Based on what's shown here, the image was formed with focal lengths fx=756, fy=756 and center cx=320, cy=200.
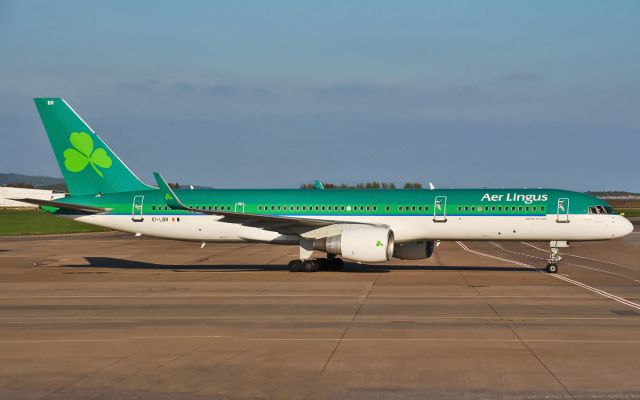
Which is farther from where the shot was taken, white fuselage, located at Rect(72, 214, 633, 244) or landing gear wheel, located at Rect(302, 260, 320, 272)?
landing gear wheel, located at Rect(302, 260, 320, 272)

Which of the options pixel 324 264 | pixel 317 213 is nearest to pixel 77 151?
pixel 317 213

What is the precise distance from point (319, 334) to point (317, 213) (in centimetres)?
1897

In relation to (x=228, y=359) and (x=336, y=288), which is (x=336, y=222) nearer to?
(x=336, y=288)

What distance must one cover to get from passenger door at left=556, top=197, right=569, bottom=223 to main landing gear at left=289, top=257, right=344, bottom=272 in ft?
34.8

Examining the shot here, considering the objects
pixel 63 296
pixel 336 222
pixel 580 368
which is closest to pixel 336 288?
pixel 336 222

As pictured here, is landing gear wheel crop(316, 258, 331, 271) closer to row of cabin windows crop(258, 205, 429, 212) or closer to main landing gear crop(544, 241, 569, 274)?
row of cabin windows crop(258, 205, 429, 212)

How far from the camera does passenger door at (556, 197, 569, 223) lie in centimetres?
3509

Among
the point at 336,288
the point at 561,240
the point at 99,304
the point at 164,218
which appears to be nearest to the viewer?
the point at 99,304

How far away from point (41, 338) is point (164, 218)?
66.4 feet

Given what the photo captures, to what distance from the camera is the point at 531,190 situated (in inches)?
1436

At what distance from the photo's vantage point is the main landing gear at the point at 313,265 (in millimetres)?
36344

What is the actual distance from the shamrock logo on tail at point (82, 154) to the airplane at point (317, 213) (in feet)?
0.17

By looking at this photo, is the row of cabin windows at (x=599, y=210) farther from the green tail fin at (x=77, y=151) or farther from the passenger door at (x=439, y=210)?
the green tail fin at (x=77, y=151)

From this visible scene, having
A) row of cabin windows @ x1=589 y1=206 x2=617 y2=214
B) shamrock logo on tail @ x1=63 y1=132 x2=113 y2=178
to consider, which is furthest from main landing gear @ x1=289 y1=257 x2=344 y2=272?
row of cabin windows @ x1=589 y1=206 x2=617 y2=214
